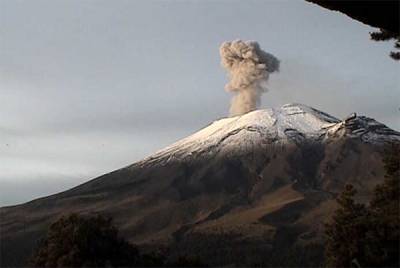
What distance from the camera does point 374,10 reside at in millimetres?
3840

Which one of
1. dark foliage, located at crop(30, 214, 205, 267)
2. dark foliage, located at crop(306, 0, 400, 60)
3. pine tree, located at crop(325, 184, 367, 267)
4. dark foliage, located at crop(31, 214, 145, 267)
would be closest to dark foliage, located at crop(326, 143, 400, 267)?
pine tree, located at crop(325, 184, 367, 267)

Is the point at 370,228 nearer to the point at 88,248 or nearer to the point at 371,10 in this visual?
the point at 88,248

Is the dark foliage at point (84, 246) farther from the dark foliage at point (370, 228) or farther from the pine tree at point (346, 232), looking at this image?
the dark foliage at point (370, 228)

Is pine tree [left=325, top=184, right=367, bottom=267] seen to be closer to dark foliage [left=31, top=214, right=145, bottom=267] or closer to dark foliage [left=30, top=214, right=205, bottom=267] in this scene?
dark foliage [left=30, top=214, right=205, bottom=267]

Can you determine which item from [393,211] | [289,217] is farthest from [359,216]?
[289,217]

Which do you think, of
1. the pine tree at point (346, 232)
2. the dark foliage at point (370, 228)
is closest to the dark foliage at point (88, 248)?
the pine tree at point (346, 232)

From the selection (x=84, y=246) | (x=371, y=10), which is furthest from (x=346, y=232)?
(x=371, y=10)

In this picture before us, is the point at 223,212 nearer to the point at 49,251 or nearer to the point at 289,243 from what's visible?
the point at 289,243

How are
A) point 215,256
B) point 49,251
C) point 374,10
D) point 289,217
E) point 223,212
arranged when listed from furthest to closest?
point 223,212
point 289,217
point 215,256
point 49,251
point 374,10

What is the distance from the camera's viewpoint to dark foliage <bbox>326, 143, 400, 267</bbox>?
2561 centimetres

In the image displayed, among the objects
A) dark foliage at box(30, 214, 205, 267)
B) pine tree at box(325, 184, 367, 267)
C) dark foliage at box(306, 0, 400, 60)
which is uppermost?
dark foliage at box(306, 0, 400, 60)

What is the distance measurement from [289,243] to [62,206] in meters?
77.1

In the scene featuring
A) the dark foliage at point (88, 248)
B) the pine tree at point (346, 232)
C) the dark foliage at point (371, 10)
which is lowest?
the pine tree at point (346, 232)

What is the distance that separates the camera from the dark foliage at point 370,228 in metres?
25.6
